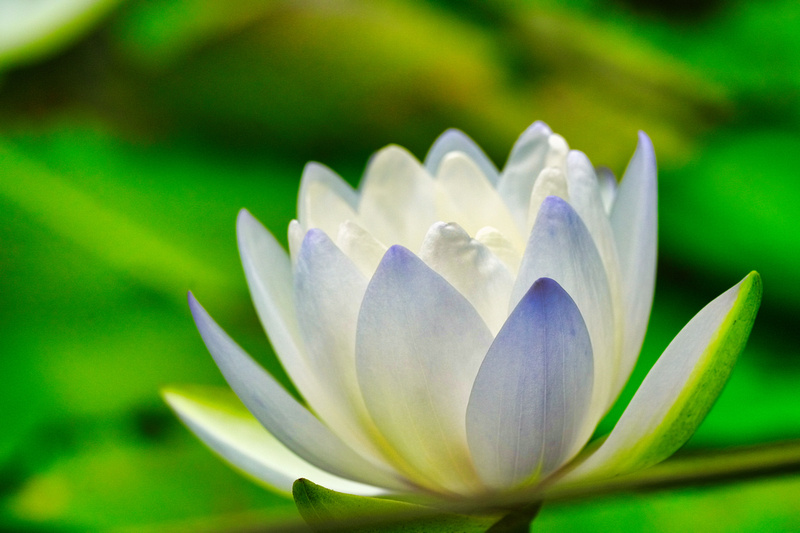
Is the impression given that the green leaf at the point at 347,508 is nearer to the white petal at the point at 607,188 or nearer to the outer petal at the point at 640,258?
the outer petal at the point at 640,258

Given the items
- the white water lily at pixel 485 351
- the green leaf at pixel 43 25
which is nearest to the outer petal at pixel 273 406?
the white water lily at pixel 485 351

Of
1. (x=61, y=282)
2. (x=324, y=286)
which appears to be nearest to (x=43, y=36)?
(x=61, y=282)

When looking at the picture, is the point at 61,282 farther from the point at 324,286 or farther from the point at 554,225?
the point at 554,225

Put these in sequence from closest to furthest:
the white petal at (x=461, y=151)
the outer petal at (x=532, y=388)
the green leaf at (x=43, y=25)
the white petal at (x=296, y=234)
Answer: the outer petal at (x=532, y=388), the white petal at (x=296, y=234), the white petal at (x=461, y=151), the green leaf at (x=43, y=25)

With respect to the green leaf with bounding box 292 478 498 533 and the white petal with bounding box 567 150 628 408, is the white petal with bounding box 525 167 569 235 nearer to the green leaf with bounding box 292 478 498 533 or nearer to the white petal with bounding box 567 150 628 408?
the white petal with bounding box 567 150 628 408

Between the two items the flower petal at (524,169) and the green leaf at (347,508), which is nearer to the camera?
the green leaf at (347,508)

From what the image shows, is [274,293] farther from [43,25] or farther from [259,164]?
[43,25]

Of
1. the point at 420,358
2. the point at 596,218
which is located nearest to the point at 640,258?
the point at 596,218

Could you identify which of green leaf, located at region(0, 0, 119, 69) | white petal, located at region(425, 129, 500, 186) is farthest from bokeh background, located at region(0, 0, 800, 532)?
white petal, located at region(425, 129, 500, 186)
